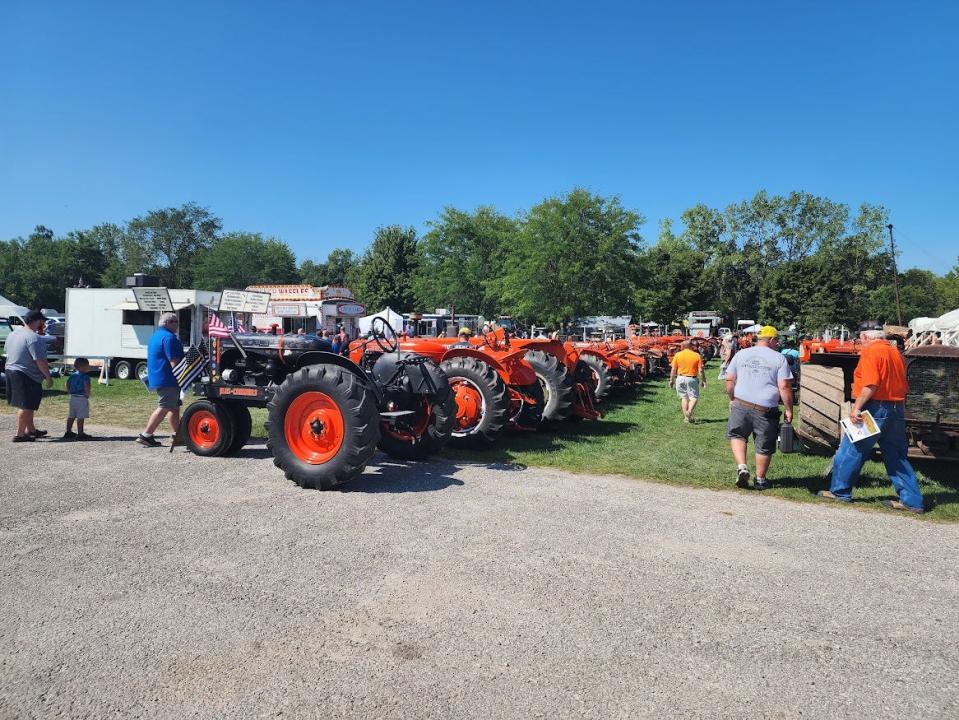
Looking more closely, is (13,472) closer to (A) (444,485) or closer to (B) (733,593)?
(A) (444,485)

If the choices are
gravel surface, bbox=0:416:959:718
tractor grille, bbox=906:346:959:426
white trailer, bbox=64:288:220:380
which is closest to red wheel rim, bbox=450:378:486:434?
gravel surface, bbox=0:416:959:718

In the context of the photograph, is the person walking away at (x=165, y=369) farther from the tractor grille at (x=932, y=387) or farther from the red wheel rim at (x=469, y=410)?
the tractor grille at (x=932, y=387)

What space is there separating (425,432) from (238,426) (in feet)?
6.87

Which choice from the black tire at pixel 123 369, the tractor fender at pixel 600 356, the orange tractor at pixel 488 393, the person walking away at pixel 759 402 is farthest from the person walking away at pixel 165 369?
the black tire at pixel 123 369

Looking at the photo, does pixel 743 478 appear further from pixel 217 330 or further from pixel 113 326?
pixel 113 326

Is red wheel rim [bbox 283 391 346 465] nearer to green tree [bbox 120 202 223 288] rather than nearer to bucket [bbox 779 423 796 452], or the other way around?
bucket [bbox 779 423 796 452]

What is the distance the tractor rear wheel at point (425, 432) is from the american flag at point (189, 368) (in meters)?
2.37

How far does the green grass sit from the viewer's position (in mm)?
5980

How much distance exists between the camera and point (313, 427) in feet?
18.9

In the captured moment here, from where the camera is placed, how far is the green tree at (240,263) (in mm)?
64625

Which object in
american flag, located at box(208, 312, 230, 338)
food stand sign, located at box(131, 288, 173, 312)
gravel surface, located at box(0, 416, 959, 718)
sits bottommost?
gravel surface, located at box(0, 416, 959, 718)

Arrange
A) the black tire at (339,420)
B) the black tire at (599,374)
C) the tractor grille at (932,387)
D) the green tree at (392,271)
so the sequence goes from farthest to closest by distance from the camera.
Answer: the green tree at (392,271) → the black tire at (599,374) → the tractor grille at (932,387) → the black tire at (339,420)

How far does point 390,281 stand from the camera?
5278cm

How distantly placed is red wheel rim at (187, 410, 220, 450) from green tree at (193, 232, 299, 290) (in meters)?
60.8
